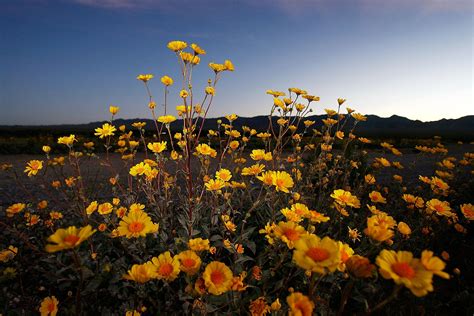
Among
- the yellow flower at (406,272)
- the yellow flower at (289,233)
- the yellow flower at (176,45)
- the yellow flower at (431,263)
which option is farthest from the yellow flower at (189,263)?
the yellow flower at (176,45)

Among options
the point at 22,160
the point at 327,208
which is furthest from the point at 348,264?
the point at 22,160

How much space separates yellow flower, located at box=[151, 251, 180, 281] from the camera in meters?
1.17

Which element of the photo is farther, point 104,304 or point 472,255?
point 472,255

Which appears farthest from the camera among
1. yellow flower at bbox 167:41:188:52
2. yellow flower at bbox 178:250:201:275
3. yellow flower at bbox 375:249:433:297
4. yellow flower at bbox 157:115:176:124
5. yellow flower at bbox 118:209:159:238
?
yellow flower at bbox 157:115:176:124

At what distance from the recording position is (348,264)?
Result: 95 cm

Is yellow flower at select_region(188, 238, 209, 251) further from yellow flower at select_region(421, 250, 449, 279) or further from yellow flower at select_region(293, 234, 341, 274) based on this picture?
yellow flower at select_region(421, 250, 449, 279)

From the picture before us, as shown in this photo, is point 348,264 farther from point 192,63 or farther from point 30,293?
point 30,293

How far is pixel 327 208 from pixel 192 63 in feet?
6.86

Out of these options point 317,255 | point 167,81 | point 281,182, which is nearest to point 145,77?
point 167,81

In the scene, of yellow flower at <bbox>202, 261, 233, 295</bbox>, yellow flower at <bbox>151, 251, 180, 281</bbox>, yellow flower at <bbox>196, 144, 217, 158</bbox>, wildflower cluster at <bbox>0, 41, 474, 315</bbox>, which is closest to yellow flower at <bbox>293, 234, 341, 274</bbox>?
wildflower cluster at <bbox>0, 41, 474, 315</bbox>

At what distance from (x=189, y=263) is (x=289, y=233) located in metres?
0.44

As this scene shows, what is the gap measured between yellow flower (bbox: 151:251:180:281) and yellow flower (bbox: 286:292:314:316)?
0.48 m

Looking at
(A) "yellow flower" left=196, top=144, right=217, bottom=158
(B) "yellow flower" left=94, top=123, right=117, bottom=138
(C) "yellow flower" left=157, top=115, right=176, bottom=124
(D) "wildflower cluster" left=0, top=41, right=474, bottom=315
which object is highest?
(C) "yellow flower" left=157, top=115, right=176, bottom=124

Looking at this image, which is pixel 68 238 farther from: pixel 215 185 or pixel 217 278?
pixel 215 185
